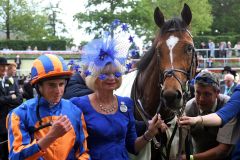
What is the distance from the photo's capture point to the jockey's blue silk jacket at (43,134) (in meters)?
2.58

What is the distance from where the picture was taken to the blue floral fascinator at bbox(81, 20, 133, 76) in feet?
10.2

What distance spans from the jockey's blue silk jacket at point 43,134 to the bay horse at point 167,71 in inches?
36.3

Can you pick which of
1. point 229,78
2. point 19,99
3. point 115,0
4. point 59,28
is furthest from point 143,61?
point 59,28

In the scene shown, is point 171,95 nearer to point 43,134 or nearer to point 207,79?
point 207,79

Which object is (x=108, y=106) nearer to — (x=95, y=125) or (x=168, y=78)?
(x=95, y=125)

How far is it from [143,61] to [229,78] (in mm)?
6543

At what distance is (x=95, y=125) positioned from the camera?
301cm

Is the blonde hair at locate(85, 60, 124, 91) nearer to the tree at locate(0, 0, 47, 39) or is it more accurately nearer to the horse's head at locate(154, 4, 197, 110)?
the horse's head at locate(154, 4, 197, 110)

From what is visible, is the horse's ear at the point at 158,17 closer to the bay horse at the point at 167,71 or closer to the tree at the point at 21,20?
the bay horse at the point at 167,71

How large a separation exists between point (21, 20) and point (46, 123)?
37.0 metres

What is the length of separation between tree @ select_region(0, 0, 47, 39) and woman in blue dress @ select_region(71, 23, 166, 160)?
36.1 meters

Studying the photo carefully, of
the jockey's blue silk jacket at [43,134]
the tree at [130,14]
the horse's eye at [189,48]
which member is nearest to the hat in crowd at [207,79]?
the horse's eye at [189,48]

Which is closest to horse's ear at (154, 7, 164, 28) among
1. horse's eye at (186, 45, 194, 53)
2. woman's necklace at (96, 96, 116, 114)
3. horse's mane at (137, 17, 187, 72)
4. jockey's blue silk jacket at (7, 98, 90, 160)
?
horse's mane at (137, 17, 187, 72)

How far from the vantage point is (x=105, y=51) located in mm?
3117
